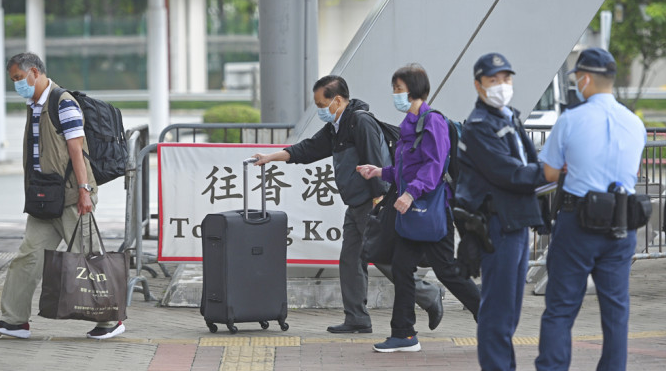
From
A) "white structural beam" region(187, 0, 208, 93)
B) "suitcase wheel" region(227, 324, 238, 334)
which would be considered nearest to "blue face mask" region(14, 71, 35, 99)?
"suitcase wheel" region(227, 324, 238, 334)

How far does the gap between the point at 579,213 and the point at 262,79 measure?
591 cm

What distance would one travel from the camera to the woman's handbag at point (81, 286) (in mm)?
6867

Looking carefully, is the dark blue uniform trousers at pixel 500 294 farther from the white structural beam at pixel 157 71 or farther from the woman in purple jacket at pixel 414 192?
the white structural beam at pixel 157 71

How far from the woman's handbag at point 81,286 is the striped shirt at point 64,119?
0.51 meters

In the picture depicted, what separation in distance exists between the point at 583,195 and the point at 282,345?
2.56 meters

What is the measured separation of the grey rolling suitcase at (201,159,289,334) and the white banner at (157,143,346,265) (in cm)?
116

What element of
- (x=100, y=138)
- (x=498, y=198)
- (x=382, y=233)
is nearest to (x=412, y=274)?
(x=382, y=233)

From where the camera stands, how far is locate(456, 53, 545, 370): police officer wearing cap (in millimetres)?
5312

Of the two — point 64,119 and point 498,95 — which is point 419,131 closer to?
point 498,95

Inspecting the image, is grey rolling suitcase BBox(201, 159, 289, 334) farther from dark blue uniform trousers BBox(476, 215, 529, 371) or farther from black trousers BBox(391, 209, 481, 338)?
dark blue uniform trousers BBox(476, 215, 529, 371)

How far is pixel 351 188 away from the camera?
7.27m

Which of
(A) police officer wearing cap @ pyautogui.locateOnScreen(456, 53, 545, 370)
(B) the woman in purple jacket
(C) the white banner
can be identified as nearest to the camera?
(A) police officer wearing cap @ pyautogui.locateOnScreen(456, 53, 545, 370)

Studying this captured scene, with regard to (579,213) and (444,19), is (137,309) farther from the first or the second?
(579,213)

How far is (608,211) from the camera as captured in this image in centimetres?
505
